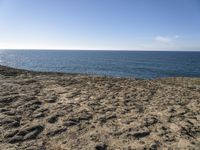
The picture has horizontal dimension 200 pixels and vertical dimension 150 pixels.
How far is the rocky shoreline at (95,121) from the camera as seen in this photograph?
294 inches

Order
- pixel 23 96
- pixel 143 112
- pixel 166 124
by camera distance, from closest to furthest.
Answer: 1. pixel 166 124
2. pixel 143 112
3. pixel 23 96

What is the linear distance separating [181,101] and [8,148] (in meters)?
8.98

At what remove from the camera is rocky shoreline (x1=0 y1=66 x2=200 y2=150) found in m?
7.48

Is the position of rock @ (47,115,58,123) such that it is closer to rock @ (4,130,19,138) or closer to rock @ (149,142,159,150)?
rock @ (4,130,19,138)

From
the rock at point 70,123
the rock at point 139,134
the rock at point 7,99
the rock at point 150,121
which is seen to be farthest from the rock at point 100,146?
the rock at point 7,99

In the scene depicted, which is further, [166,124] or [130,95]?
[130,95]

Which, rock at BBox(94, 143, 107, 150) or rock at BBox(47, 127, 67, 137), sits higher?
rock at BBox(47, 127, 67, 137)

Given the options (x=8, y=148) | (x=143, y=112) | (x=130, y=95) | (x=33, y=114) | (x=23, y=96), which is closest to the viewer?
(x=8, y=148)

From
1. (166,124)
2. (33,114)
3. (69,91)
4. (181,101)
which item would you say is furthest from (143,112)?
(69,91)

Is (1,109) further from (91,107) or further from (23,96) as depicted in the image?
(91,107)

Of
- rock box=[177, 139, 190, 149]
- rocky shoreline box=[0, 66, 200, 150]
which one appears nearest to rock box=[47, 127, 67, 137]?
rocky shoreline box=[0, 66, 200, 150]

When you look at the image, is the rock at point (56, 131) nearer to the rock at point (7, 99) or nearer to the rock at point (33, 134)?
the rock at point (33, 134)

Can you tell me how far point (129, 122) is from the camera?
9305 millimetres

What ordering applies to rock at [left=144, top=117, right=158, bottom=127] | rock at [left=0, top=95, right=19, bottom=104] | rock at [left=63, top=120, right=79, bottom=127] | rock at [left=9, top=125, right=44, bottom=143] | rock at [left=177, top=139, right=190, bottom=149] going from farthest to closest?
1. rock at [left=0, top=95, right=19, bottom=104]
2. rock at [left=144, top=117, right=158, bottom=127]
3. rock at [left=63, top=120, right=79, bottom=127]
4. rock at [left=9, top=125, right=44, bottom=143]
5. rock at [left=177, top=139, right=190, bottom=149]
